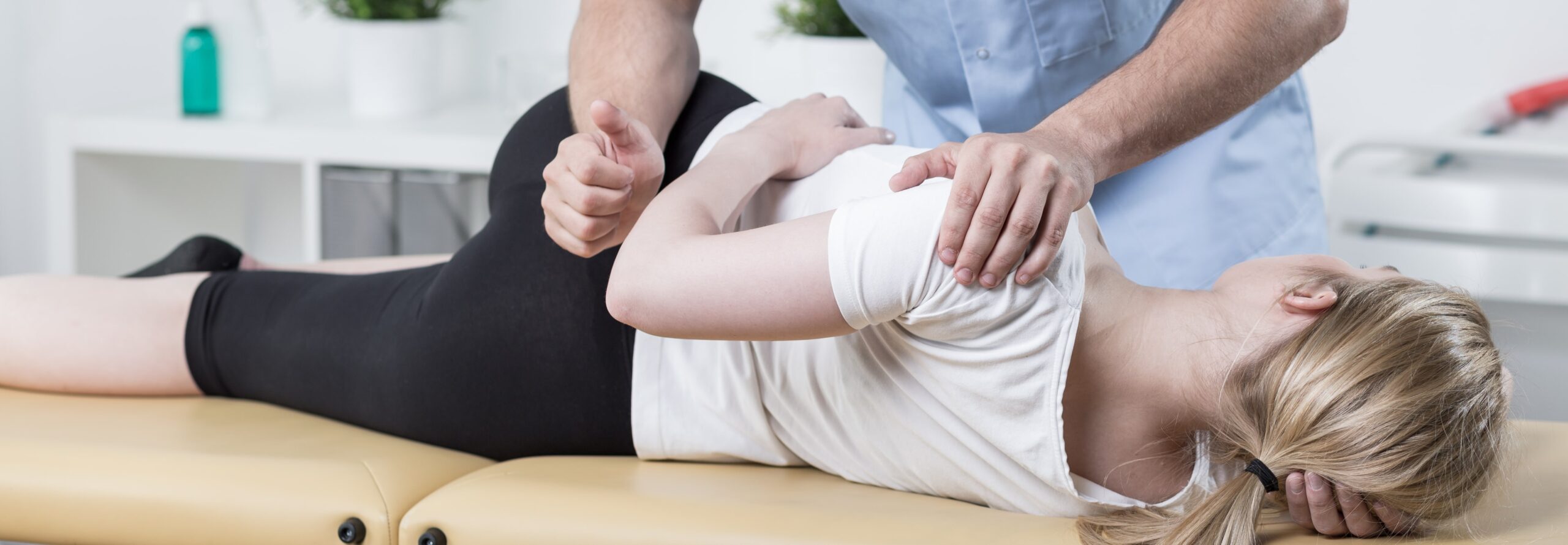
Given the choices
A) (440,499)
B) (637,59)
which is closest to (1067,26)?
(637,59)

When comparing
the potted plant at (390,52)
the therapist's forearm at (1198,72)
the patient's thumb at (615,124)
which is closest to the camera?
the patient's thumb at (615,124)

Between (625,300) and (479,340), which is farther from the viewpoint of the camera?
(479,340)

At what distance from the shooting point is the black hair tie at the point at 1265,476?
85cm

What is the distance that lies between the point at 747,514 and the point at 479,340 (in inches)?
13.5

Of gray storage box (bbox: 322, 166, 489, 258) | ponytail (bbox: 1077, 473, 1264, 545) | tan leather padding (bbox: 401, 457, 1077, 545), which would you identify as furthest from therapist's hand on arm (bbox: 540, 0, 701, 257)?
gray storage box (bbox: 322, 166, 489, 258)

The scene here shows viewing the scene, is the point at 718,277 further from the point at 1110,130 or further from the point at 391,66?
the point at 391,66

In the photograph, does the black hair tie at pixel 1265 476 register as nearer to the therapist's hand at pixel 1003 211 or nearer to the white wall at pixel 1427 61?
the therapist's hand at pixel 1003 211

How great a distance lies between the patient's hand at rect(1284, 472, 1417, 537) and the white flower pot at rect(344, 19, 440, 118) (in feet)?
5.79

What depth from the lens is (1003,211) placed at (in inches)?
30.3

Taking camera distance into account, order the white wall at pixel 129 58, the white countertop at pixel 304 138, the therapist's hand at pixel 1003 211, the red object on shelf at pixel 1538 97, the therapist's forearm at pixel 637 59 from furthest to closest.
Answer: the white wall at pixel 129 58 → the white countertop at pixel 304 138 → the red object on shelf at pixel 1538 97 → the therapist's forearm at pixel 637 59 → the therapist's hand at pixel 1003 211

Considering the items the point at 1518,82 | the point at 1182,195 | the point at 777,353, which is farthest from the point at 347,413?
the point at 1518,82

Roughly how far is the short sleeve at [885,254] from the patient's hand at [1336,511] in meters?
0.31

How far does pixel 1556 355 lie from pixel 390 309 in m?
1.57

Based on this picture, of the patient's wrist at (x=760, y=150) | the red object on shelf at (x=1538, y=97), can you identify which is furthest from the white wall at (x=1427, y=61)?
the patient's wrist at (x=760, y=150)
